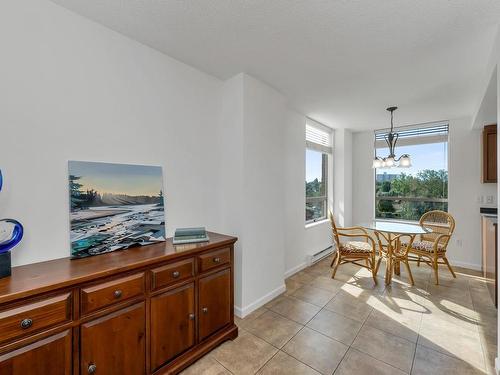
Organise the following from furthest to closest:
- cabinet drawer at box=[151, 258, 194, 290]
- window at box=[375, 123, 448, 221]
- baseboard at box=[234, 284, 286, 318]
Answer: window at box=[375, 123, 448, 221] → baseboard at box=[234, 284, 286, 318] → cabinet drawer at box=[151, 258, 194, 290]

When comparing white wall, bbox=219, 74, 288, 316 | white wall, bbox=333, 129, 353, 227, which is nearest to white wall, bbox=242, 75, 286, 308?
white wall, bbox=219, 74, 288, 316

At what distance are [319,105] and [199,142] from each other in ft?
6.59

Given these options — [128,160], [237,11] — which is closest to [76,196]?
[128,160]

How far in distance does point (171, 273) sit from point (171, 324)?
1.20 feet

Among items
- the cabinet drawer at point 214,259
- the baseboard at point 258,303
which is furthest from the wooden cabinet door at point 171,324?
the baseboard at point 258,303

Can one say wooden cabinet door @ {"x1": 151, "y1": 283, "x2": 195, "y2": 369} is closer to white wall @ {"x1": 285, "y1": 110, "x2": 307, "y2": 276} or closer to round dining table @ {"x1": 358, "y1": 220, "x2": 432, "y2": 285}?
white wall @ {"x1": 285, "y1": 110, "x2": 307, "y2": 276}

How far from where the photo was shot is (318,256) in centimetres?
423

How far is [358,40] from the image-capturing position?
1.93m

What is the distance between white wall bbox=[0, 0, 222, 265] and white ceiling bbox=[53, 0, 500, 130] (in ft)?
0.62

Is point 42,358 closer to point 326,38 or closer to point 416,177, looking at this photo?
point 326,38

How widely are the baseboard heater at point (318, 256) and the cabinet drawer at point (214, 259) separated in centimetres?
226

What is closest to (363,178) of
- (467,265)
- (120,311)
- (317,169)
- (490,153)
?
(317,169)

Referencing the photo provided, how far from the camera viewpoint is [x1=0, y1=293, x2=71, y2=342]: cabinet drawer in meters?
1.04

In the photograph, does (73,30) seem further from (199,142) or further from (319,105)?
(319,105)
